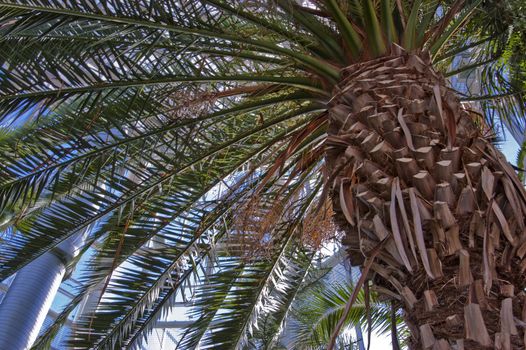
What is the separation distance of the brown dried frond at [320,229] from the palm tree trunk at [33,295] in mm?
3433

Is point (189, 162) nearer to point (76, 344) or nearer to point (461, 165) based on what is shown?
point (76, 344)

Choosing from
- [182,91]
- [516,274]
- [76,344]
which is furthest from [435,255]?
[76,344]

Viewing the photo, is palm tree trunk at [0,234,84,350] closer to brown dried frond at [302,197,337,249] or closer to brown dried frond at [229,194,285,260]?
brown dried frond at [229,194,285,260]

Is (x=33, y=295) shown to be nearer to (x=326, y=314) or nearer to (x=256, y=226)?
(x=326, y=314)

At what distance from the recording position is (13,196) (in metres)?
4.55

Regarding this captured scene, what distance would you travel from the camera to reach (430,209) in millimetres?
2662

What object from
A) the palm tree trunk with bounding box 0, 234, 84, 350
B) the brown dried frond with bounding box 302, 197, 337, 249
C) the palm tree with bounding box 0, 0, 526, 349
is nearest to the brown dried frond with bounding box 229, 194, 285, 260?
the palm tree with bounding box 0, 0, 526, 349

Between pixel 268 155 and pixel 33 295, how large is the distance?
4617 millimetres

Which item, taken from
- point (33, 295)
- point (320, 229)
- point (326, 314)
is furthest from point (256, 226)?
point (33, 295)

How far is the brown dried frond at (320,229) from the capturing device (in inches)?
194

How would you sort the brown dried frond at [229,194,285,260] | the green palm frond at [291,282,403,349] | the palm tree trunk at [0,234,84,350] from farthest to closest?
the green palm frond at [291,282,403,349] → the palm tree trunk at [0,234,84,350] → the brown dried frond at [229,194,285,260]

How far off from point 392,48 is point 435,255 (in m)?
1.56

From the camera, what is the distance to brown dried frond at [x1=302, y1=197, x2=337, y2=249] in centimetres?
493

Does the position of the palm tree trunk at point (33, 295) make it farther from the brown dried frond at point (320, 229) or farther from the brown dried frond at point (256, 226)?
the brown dried frond at point (320, 229)
